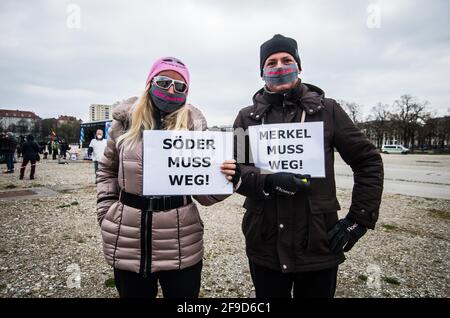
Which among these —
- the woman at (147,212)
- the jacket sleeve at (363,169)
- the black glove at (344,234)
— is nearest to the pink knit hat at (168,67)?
the woman at (147,212)

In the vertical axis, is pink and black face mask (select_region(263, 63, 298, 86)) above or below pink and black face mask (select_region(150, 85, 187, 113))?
above

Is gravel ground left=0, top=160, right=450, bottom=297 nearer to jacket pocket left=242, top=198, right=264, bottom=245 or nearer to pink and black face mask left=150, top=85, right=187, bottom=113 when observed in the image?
jacket pocket left=242, top=198, right=264, bottom=245

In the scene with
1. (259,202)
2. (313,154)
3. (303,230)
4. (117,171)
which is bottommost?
(303,230)

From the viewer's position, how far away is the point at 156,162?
204 centimetres

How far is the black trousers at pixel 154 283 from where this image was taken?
6.57ft

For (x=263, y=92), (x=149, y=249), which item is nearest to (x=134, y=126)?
(x=149, y=249)

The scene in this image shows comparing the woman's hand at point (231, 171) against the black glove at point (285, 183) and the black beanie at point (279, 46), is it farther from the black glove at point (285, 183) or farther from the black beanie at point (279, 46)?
the black beanie at point (279, 46)

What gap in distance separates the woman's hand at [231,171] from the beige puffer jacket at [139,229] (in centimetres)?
20

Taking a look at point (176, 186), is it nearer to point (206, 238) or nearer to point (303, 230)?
point (303, 230)

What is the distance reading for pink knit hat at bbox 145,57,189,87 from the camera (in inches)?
87.7

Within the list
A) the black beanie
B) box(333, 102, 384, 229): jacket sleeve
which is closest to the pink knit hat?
the black beanie

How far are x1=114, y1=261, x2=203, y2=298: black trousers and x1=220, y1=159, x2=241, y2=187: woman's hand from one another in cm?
75

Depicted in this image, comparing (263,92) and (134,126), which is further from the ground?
(263,92)

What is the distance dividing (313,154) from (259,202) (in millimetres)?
541
